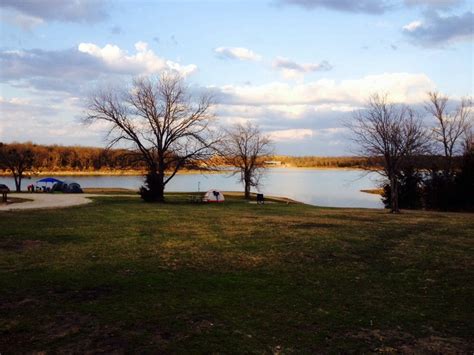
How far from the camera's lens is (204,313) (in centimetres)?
636

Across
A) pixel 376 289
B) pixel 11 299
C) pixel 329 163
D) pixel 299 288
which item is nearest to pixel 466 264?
pixel 376 289

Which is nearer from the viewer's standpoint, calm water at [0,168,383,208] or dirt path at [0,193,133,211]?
dirt path at [0,193,133,211]

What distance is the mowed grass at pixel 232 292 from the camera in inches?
214

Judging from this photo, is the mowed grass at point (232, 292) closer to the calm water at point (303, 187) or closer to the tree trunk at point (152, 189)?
the tree trunk at point (152, 189)

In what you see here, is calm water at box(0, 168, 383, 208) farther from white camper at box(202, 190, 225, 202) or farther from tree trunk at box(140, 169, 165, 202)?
white camper at box(202, 190, 225, 202)

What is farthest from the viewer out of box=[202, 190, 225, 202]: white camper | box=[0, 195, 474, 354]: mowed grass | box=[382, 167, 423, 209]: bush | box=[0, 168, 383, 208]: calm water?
box=[0, 168, 383, 208]: calm water

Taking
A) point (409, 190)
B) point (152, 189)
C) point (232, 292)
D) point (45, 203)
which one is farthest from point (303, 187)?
point (232, 292)

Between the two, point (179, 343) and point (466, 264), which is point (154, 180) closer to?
point (466, 264)

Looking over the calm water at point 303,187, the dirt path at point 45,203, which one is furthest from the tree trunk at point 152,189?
the calm water at point 303,187

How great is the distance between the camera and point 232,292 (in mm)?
7465

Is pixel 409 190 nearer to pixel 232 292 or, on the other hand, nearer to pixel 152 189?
pixel 152 189

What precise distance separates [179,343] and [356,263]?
5.83 meters

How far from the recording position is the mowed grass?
5.44 meters

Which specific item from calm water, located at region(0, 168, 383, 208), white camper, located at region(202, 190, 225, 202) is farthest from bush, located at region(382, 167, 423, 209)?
white camper, located at region(202, 190, 225, 202)
